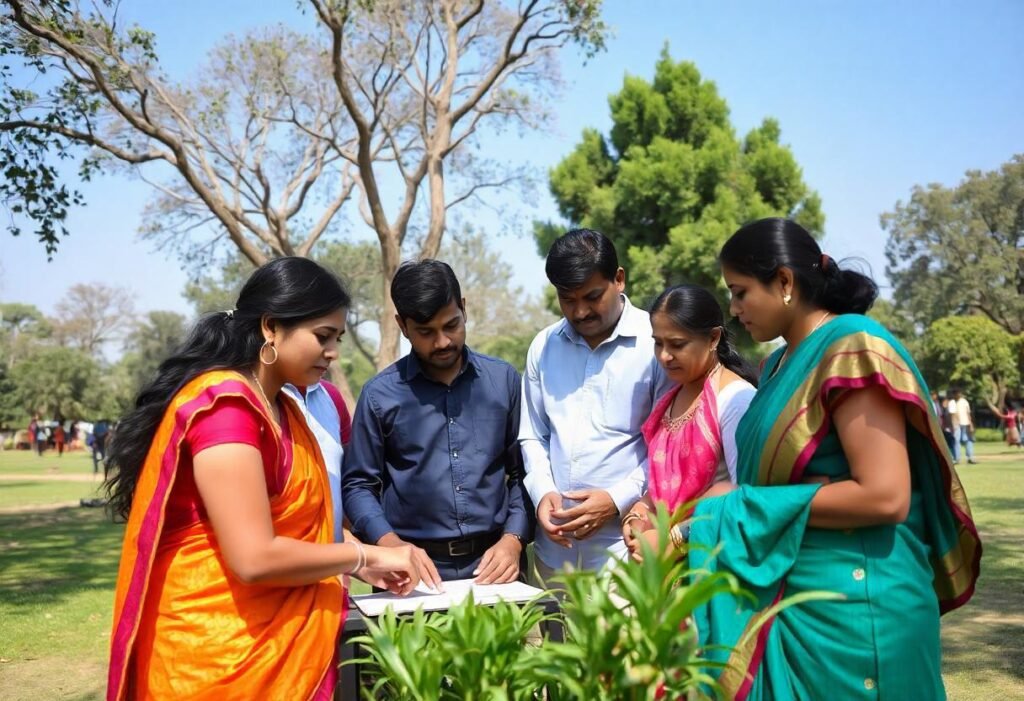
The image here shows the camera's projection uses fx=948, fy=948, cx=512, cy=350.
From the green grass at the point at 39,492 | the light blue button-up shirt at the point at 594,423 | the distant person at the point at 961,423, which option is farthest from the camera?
the distant person at the point at 961,423

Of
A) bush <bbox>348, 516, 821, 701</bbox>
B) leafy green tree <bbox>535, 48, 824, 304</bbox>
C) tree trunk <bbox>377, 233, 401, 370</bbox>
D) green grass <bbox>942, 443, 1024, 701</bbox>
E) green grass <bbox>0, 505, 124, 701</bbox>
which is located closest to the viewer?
bush <bbox>348, 516, 821, 701</bbox>

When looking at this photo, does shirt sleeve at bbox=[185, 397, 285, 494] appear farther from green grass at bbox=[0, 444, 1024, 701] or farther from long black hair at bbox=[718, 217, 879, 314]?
green grass at bbox=[0, 444, 1024, 701]

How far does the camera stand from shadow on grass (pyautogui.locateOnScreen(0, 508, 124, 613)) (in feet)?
30.5

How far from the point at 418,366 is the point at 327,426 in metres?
0.46

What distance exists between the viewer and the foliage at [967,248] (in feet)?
148

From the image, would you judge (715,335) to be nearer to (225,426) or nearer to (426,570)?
(426,570)

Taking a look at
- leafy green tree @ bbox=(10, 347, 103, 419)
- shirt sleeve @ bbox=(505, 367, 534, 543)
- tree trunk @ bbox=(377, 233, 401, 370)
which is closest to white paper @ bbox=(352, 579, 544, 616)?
shirt sleeve @ bbox=(505, 367, 534, 543)

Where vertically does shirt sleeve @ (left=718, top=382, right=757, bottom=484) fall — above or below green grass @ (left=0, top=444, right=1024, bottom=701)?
above

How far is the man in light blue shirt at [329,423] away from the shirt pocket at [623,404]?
1.04 metres

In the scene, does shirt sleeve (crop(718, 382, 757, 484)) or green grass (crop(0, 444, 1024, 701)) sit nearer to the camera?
shirt sleeve (crop(718, 382, 757, 484))

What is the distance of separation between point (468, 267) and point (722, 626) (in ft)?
159

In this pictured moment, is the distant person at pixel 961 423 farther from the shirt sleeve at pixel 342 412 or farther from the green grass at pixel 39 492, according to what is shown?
the shirt sleeve at pixel 342 412

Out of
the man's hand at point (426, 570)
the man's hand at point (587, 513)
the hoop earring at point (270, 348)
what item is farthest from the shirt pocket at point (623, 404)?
the hoop earring at point (270, 348)

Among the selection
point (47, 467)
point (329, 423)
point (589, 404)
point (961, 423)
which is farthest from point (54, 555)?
point (47, 467)
